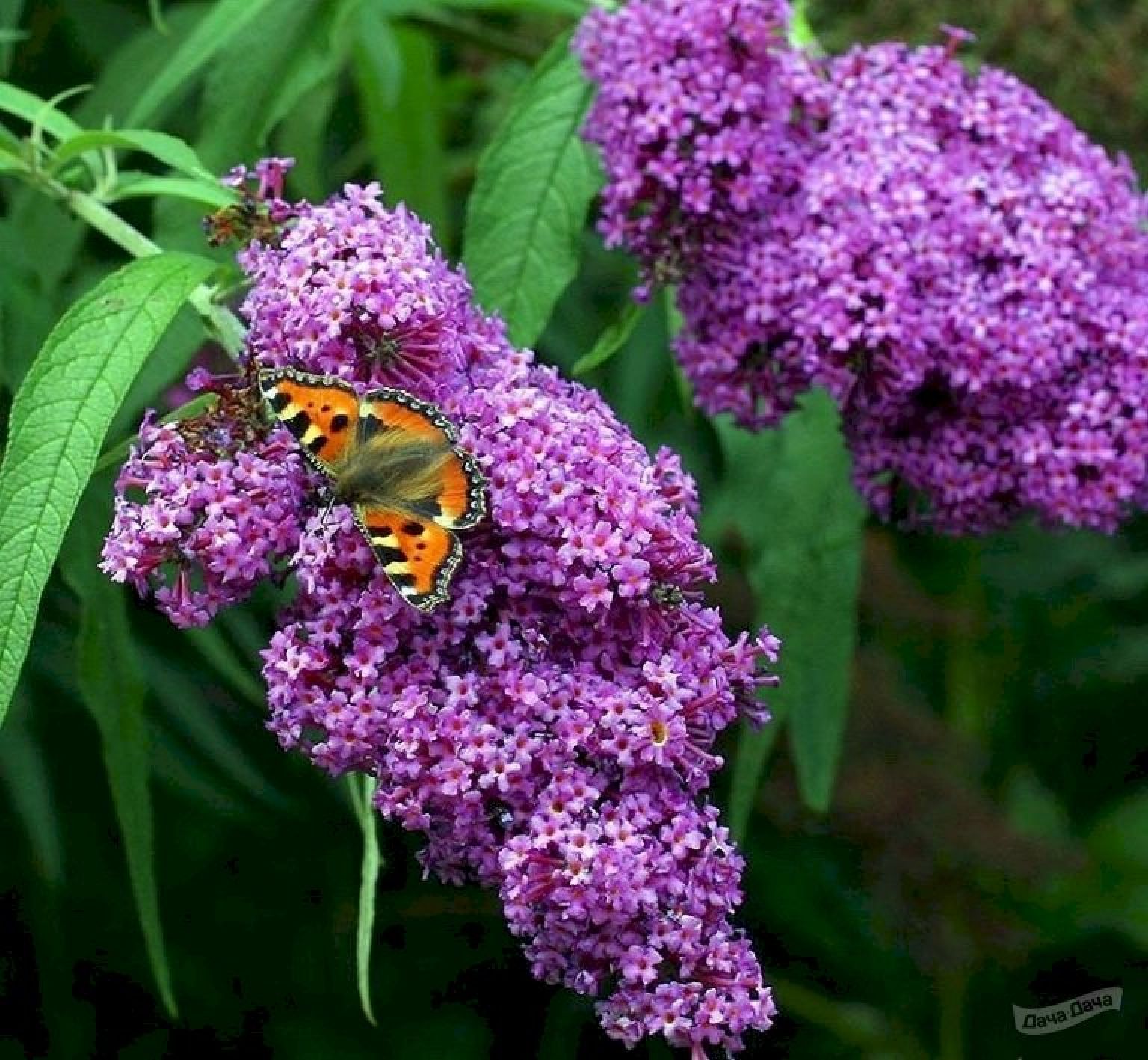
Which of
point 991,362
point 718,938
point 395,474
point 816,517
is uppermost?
point 395,474

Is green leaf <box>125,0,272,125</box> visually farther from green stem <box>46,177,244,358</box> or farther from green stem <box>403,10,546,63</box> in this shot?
green stem <box>403,10,546,63</box>

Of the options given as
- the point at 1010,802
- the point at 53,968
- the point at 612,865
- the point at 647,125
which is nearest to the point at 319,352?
the point at 612,865

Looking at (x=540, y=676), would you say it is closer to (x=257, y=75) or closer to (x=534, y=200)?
(x=534, y=200)

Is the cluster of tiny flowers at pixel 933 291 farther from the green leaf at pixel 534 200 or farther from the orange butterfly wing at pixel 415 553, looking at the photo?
the orange butterfly wing at pixel 415 553

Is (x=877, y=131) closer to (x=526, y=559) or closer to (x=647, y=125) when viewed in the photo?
(x=647, y=125)

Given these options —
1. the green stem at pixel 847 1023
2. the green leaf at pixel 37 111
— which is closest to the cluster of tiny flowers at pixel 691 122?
the green leaf at pixel 37 111

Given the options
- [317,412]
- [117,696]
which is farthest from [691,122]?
[117,696]
